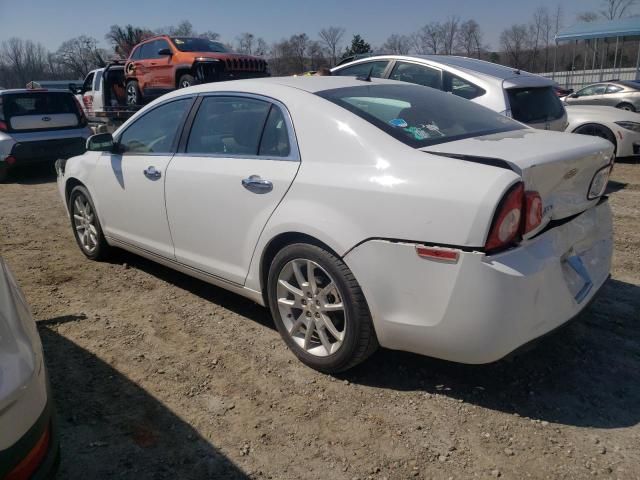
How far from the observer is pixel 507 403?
276 centimetres

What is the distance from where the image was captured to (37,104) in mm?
9938

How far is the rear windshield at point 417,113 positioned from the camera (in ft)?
9.55

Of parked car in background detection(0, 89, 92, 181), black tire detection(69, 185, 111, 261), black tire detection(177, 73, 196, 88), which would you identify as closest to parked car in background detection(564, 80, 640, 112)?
black tire detection(177, 73, 196, 88)

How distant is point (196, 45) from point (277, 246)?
10449mm

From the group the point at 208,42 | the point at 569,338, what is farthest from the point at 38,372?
the point at 208,42

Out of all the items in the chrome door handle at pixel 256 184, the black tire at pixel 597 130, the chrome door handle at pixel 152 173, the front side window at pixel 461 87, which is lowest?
the black tire at pixel 597 130

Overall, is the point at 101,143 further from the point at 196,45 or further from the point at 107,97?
the point at 107,97

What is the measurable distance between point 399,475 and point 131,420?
4.40ft

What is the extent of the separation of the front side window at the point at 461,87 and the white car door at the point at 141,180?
3.29 m

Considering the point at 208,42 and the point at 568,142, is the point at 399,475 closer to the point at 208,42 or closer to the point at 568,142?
the point at 568,142

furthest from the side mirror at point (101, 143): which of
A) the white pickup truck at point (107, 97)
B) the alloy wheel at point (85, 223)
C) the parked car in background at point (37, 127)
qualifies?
the white pickup truck at point (107, 97)

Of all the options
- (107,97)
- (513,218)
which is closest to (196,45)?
(107,97)

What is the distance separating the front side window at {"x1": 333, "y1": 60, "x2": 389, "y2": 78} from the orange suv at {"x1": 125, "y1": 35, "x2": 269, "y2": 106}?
14.9 ft

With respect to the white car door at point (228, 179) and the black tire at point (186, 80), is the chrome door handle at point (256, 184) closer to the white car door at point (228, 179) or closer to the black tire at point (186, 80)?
the white car door at point (228, 179)
